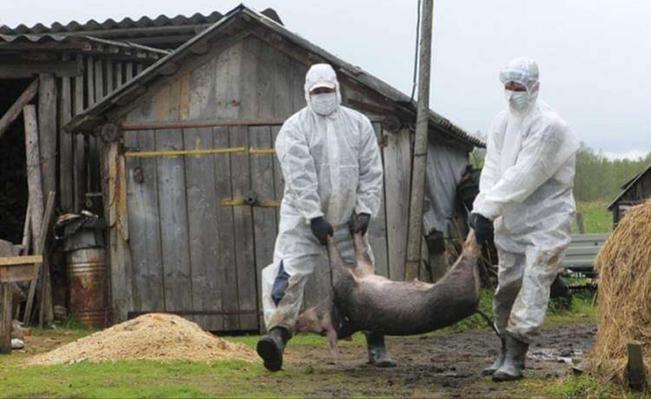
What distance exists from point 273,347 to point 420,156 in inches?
196

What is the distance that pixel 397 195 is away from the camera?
46.8 ft

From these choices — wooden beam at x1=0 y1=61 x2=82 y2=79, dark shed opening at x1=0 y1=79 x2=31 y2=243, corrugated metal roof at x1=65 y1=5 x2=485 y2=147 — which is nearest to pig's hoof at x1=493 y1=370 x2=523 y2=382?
corrugated metal roof at x1=65 y1=5 x2=485 y2=147

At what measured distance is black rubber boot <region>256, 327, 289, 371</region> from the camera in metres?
9.24

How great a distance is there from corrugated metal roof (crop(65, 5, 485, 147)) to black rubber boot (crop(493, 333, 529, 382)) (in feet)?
18.0

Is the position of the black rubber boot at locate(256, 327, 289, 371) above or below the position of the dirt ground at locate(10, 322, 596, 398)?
above

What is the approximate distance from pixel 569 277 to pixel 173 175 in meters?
8.26

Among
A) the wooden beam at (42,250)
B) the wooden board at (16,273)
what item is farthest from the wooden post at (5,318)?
the wooden beam at (42,250)

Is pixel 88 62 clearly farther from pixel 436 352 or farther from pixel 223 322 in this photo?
pixel 436 352

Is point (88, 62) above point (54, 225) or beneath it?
above

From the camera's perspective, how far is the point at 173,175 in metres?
14.5

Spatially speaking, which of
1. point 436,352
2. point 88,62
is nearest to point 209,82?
point 88,62

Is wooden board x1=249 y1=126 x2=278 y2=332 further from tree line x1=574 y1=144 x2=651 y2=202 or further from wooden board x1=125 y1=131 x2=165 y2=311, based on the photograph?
tree line x1=574 y1=144 x2=651 y2=202

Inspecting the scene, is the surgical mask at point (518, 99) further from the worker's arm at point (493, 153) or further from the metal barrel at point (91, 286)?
the metal barrel at point (91, 286)

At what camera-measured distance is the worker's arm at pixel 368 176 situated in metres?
9.76
